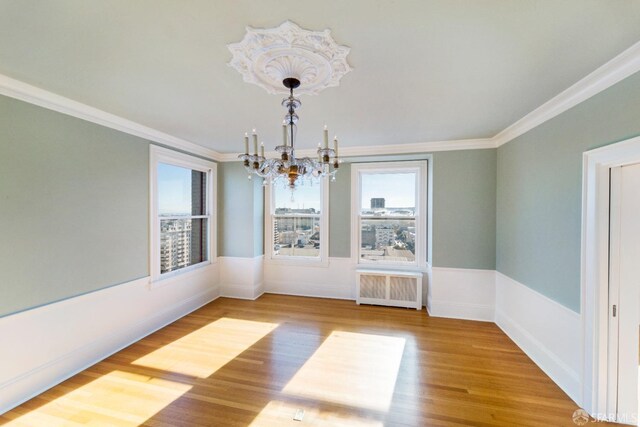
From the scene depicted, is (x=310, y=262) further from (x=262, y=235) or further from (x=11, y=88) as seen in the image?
(x=11, y=88)

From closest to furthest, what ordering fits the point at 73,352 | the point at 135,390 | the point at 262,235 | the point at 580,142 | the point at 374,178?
the point at 580,142 → the point at 135,390 → the point at 73,352 → the point at 374,178 → the point at 262,235

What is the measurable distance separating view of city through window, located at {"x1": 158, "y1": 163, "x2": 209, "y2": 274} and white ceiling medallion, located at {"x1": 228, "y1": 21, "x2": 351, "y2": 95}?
7.67 feet

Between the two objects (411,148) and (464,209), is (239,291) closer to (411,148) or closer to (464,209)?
(411,148)

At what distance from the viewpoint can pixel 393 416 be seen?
1946 mm

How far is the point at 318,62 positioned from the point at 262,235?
3.60 m

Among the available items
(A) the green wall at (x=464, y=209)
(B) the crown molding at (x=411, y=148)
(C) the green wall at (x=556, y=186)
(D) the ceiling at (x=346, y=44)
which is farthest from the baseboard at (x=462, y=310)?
(D) the ceiling at (x=346, y=44)

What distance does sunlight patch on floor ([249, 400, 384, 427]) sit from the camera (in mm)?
1871

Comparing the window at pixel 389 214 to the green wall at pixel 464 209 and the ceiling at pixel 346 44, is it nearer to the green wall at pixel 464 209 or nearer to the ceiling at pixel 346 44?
the green wall at pixel 464 209

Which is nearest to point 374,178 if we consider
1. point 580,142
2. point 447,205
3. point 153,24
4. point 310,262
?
point 447,205

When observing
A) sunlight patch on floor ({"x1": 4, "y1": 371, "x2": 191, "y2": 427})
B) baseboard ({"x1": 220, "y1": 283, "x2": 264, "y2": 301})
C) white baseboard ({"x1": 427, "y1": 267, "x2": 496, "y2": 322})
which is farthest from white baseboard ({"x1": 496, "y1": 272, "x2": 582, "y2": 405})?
baseboard ({"x1": 220, "y1": 283, "x2": 264, "y2": 301})

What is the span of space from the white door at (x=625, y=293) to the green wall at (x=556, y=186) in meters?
0.22

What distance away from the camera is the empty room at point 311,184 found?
4.75 feet

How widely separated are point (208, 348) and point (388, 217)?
126 inches

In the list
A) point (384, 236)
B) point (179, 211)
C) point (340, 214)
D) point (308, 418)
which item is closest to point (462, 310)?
point (384, 236)
